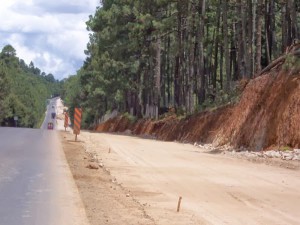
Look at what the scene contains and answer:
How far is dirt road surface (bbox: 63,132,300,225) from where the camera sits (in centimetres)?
995

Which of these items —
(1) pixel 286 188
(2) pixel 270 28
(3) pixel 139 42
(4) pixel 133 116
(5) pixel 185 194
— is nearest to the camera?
(5) pixel 185 194

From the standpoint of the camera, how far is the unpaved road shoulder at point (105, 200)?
9336 mm

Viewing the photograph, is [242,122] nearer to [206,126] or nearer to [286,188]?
[206,126]

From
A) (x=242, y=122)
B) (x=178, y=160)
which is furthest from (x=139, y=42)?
(x=178, y=160)

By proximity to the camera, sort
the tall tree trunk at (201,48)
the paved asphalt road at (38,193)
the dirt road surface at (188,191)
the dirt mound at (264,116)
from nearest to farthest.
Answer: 1. the paved asphalt road at (38,193)
2. the dirt road surface at (188,191)
3. the dirt mound at (264,116)
4. the tall tree trunk at (201,48)

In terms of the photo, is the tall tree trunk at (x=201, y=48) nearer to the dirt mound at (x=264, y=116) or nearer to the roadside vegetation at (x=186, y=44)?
the roadside vegetation at (x=186, y=44)

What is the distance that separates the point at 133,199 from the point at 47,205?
1962mm

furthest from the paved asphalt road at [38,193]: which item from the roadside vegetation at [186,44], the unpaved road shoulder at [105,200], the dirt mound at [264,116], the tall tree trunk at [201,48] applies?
the tall tree trunk at [201,48]

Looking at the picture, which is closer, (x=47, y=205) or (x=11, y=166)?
(x=47, y=205)

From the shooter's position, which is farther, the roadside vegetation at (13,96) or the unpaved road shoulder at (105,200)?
the roadside vegetation at (13,96)

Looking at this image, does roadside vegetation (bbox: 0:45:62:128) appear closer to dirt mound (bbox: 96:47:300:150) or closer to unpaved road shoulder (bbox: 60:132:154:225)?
dirt mound (bbox: 96:47:300:150)

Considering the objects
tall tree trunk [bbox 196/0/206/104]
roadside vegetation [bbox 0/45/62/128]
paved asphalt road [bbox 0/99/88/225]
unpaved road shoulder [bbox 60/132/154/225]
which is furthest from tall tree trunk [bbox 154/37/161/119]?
roadside vegetation [bbox 0/45/62/128]

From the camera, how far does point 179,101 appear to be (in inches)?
2098

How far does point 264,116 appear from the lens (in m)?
23.9
